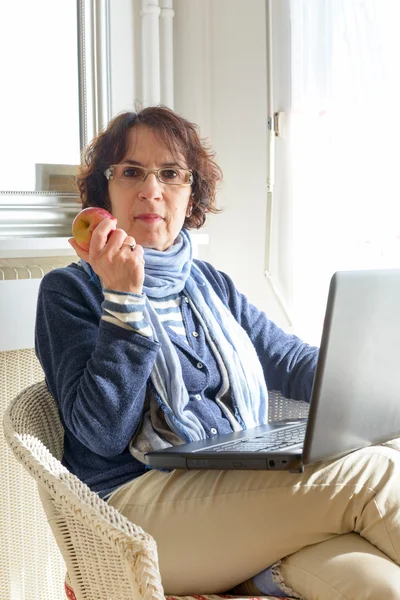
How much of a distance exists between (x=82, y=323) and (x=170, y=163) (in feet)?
1.41

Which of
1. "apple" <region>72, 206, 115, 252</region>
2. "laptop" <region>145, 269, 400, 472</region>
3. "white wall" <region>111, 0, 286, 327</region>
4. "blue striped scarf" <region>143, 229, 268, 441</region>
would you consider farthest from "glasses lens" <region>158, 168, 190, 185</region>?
"white wall" <region>111, 0, 286, 327</region>

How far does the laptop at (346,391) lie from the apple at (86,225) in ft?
1.25

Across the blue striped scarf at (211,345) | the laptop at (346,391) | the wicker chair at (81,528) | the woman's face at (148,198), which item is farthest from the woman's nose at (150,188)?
the laptop at (346,391)

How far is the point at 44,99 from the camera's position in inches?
84.7

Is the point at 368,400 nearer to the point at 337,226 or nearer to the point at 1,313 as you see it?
the point at 1,313

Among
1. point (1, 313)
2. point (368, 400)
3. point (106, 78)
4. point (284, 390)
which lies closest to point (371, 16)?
point (106, 78)

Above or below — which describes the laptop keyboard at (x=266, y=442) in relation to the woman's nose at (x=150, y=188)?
below

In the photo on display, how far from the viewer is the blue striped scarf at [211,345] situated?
143cm

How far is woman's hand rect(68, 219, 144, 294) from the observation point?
4.43ft

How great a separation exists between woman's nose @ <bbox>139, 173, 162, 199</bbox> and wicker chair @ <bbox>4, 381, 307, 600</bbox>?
1.39ft

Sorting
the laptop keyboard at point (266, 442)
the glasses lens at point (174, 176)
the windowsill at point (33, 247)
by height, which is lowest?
the laptop keyboard at point (266, 442)

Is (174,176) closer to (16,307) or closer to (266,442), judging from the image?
(16,307)

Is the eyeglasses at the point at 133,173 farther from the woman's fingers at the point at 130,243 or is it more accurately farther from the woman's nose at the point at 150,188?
the woman's fingers at the point at 130,243

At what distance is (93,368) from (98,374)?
14 mm
